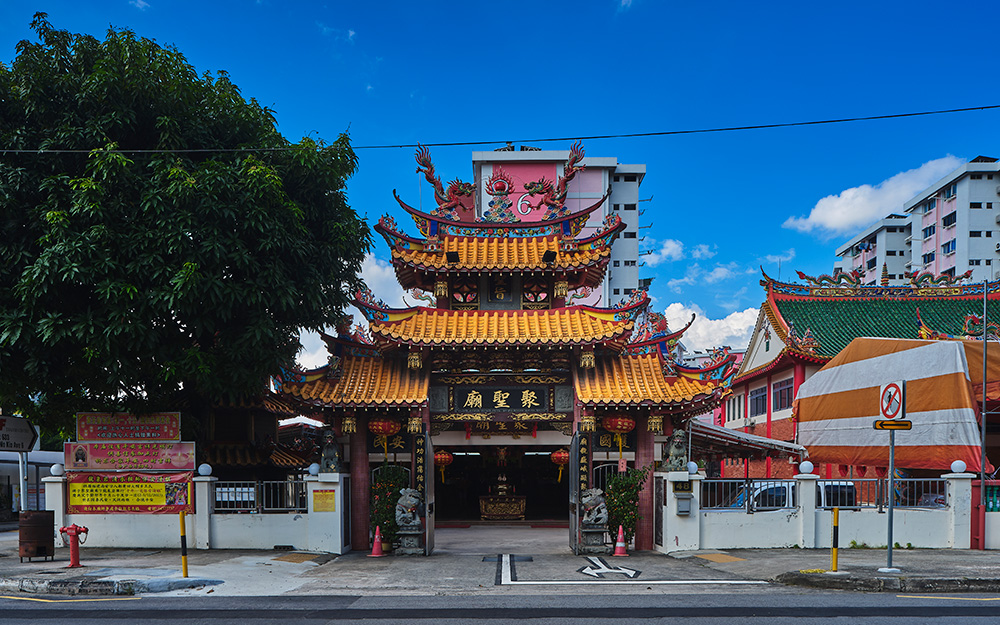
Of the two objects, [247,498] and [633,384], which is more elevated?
[633,384]

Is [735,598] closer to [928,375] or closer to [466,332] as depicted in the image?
[466,332]

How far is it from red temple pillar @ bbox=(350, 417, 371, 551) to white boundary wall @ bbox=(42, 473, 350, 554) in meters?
0.76

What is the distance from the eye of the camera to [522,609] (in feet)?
33.7

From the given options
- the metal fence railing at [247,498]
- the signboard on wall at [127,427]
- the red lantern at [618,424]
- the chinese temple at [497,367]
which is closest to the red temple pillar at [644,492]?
the chinese temple at [497,367]

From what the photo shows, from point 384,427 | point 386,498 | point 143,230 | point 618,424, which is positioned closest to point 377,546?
point 386,498

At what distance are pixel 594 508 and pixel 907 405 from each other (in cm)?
1233

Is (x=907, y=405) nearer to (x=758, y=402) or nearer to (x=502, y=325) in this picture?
(x=758, y=402)

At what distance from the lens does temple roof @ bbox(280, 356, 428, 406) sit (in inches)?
670

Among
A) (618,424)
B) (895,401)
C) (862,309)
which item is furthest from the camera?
(862,309)

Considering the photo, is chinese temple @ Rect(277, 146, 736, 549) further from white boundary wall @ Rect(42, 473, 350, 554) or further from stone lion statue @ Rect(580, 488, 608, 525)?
white boundary wall @ Rect(42, 473, 350, 554)

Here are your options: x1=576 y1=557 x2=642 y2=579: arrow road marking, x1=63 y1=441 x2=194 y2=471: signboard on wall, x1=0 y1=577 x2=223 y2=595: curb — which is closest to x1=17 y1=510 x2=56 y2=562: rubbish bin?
x1=0 y1=577 x2=223 y2=595: curb

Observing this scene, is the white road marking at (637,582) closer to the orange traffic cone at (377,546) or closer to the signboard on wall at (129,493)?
A: the orange traffic cone at (377,546)

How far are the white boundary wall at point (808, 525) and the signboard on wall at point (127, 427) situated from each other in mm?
11306

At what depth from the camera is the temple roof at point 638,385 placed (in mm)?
16953
